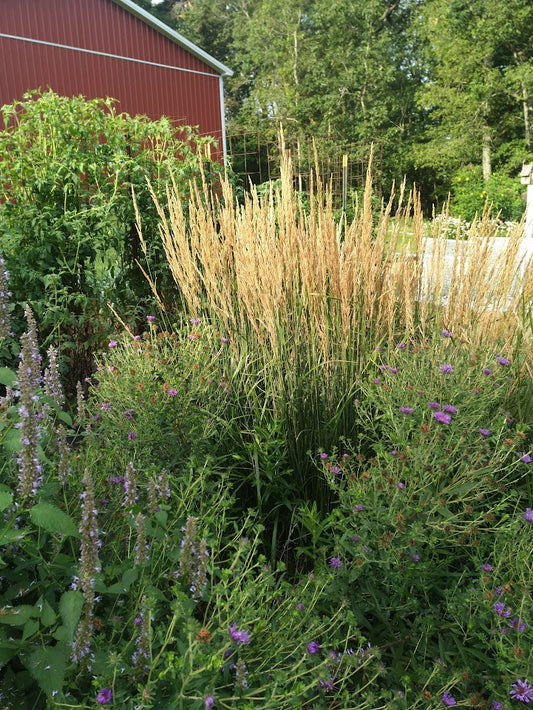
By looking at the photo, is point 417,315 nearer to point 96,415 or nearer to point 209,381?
point 209,381

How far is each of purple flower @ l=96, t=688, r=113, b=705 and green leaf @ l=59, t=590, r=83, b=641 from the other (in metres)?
0.11

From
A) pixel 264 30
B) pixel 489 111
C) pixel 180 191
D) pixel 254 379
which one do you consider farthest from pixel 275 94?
pixel 254 379

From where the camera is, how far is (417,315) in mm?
3014

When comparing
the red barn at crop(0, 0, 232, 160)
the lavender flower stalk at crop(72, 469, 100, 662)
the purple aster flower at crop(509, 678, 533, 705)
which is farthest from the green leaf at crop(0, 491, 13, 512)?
the red barn at crop(0, 0, 232, 160)

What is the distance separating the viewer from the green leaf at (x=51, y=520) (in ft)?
3.47

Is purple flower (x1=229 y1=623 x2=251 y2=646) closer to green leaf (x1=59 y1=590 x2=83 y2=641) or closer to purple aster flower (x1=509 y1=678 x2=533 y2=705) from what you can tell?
green leaf (x1=59 y1=590 x2=83 y2=641)

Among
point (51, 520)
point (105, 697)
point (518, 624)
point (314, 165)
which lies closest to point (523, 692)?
point (518, 624)

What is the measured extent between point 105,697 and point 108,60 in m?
14.2

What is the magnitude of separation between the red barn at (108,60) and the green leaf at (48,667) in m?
10.3

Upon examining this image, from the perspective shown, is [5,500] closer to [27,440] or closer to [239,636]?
[27,440]

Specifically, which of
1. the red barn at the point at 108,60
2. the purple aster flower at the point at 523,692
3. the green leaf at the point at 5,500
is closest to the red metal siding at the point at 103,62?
the red barn at the point at 108,60

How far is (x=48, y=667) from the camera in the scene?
1.00 m

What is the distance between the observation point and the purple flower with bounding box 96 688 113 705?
958 millimetres

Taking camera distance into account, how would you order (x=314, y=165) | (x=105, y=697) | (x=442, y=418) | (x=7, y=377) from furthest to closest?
1. (x=314, y=165)
2. (x=442, y=418)
3. (x=7, y=377)
4. (x=105, y=697)
